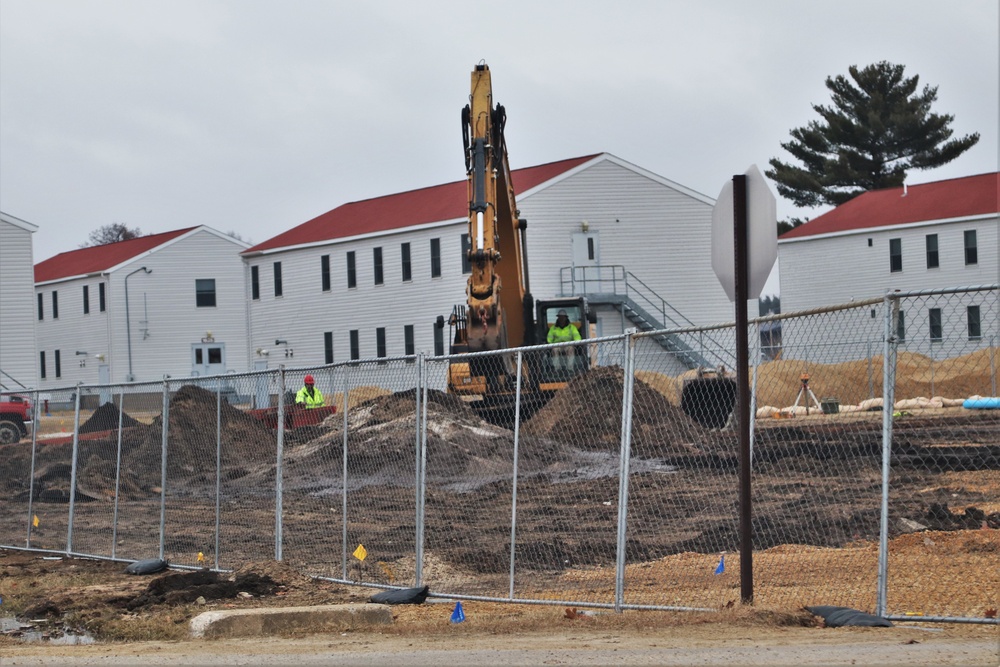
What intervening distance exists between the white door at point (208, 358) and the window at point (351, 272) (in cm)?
1024

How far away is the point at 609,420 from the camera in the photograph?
23.0 metres

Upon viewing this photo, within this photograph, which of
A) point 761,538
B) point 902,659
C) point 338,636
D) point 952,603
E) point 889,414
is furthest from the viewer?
point 761,538

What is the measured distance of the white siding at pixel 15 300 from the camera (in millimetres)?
49125

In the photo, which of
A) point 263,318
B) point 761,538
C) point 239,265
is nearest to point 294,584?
point 761,538

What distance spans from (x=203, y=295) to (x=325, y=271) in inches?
370

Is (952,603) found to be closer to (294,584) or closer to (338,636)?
(338,636)

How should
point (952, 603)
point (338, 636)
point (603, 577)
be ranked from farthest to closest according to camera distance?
point (603, 577), point (338, 636), point (952, 603)

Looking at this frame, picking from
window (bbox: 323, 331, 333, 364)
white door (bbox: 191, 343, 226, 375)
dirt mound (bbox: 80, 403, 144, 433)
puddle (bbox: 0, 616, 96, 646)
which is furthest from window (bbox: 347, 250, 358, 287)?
puddle (bbox: 0, 616, 96, 646)

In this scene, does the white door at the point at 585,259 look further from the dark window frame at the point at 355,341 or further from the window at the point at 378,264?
the dark window frame at the point at 355,341

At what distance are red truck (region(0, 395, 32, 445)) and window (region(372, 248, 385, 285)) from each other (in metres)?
19.9

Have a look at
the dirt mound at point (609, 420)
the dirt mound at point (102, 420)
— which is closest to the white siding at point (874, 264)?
the dirt mound at point (609, 420)

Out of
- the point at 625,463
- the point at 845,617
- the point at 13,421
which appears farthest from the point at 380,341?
the point at 845,617

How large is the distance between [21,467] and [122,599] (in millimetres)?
7848

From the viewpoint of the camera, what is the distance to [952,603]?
27.7 feet
